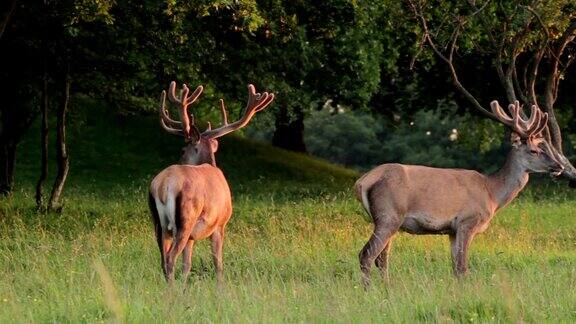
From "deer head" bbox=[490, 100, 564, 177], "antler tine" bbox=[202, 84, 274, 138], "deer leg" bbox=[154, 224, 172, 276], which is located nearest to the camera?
"deer leg" bbox=[154, 224, 172, 276]

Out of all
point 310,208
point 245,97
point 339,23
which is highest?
point 339,23

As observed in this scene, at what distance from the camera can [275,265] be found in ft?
40.9

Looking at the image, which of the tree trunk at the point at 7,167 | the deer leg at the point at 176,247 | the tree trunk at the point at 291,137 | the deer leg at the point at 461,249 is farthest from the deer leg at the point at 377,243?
the tree trunk at the point at 291,137

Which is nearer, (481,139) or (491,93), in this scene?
(491,93)

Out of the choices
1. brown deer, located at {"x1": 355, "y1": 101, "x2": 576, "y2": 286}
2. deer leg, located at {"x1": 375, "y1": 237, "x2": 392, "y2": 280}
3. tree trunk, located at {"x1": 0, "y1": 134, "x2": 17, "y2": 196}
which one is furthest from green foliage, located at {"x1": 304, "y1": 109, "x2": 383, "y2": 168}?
deer leg, located at {"x1": 375, "y1": 237, "x2": 392, "y2": 280}

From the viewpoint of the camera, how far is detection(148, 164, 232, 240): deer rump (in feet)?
34.8

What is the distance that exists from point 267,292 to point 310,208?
9.23 meters

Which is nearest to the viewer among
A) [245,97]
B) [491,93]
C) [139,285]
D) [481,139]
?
[139,285]

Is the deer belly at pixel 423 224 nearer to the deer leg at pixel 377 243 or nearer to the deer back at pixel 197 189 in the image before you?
the deer leg at pixel 377 243

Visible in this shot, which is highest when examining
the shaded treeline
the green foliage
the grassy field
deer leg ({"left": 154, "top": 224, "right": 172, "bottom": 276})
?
the shaded treeline

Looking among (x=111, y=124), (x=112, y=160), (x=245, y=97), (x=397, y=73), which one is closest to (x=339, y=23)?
(x=245, y=97)

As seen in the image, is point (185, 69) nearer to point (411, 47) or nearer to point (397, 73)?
point (411, 47)

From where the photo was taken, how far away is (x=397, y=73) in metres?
28.2

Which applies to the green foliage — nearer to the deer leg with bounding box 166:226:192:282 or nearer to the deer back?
the deer back
